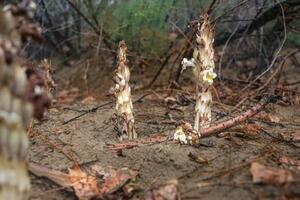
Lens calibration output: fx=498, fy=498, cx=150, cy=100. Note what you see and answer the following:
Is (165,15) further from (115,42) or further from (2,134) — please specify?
(2,134)

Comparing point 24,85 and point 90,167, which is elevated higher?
point 24,85

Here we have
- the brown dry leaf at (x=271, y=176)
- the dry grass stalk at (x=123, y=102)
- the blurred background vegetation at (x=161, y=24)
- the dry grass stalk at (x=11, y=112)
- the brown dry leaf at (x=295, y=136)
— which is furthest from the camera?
the blurred background vegetation at (x=161, y=24)

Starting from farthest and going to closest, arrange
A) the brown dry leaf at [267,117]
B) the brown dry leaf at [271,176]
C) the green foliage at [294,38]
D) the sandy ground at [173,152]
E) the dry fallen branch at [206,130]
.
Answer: the green foliage at [294,38] < the brown dry leaf at [267,117] < the dry fallen branch at [206,130] < the sandy ground at [173,152] < the brown dry leaf at [271,176]

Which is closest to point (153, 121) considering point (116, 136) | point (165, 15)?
point (116, 136)

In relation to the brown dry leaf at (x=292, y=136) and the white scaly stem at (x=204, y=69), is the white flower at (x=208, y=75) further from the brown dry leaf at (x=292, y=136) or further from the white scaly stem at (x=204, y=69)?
the brown dry leaf at (x=292, y=136)

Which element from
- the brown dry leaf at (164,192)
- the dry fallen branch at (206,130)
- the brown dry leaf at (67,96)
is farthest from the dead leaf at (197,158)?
the brown dry leaf at (67,96)

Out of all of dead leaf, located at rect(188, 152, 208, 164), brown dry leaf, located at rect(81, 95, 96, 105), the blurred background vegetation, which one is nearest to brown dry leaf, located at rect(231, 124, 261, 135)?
dead leaf, located at rect(188, 152, 208, 164)

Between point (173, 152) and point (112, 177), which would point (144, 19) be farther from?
point (112, 177)
